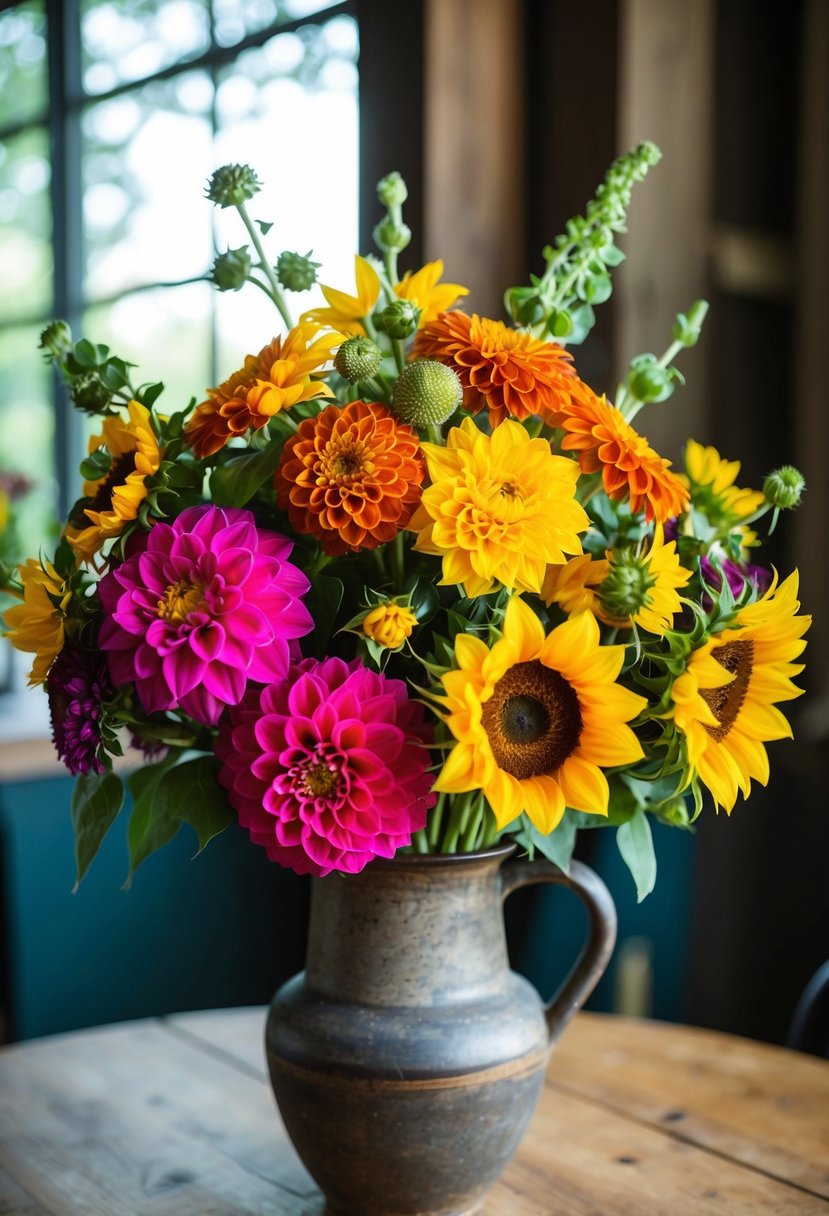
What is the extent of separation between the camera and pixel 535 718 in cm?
68

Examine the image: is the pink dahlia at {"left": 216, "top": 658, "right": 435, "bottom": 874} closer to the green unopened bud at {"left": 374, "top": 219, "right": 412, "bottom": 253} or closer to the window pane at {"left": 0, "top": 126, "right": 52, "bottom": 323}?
the green unopened bud at {"left": 374, "top": 219, "right": 412, "bottom": 253}

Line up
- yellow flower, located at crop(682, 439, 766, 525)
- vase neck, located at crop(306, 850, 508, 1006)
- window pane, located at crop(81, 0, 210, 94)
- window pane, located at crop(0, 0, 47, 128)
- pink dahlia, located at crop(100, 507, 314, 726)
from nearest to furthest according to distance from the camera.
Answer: pink dahlia, located at crop(100, 507, 314, 726)
vase neck, located at crop(306, 850, 508, 1006)
yellow flower, located at crop(682, 439, 766, 525)
window pane, located at crop(81, 0, 210, 94)
window pane, located at crop(0, 0, 47, 128)

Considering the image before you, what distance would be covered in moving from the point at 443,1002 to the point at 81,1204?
310 millimetres

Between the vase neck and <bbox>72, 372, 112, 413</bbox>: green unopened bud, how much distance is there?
32cm

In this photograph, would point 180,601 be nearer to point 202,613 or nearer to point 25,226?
point 202,613

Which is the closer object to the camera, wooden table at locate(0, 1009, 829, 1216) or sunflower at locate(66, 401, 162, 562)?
sunflower at locate(66, 401, 162, 562)

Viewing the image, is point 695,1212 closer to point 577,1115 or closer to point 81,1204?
point 577,1115

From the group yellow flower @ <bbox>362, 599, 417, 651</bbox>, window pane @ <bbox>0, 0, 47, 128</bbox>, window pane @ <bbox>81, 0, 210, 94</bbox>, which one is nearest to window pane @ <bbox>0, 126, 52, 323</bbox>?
window pane @ <bbox>0, 0, 47, 128</bbox>

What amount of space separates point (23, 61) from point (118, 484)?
3263mm

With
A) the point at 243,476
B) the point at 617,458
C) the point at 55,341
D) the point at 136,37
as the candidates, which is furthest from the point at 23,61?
the point at 617,458

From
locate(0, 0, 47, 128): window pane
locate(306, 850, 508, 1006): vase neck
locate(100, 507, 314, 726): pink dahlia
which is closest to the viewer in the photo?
locate(100, 507, 314, 726): pink dahlia

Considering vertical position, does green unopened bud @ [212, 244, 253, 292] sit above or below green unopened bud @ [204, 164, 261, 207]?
below

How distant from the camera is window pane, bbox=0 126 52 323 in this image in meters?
3.50

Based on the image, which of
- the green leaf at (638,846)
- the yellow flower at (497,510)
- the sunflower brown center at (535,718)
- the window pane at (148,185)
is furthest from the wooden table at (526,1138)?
the window pane at (148,185)
